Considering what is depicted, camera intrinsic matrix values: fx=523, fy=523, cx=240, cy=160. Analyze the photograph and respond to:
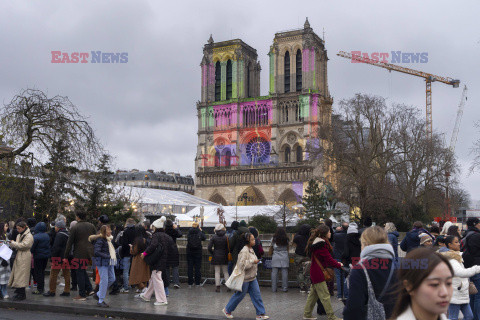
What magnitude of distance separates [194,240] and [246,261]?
447 centimetres

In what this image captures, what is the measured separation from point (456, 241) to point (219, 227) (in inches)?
255

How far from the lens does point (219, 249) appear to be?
506 inches

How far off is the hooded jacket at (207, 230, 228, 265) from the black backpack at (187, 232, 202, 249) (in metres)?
0.43

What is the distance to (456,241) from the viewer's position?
7.39 metres

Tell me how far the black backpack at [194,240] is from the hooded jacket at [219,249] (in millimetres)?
432

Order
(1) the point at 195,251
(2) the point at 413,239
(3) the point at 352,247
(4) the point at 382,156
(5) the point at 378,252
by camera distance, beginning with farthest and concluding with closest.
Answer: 1. (4) the point at 382,156
2. (1) the point at 195,251
3. (2) the point at 413,239
4. (3) the point at 352,247
5. (5) the point at 378,252

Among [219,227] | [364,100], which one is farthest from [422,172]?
[219,227]

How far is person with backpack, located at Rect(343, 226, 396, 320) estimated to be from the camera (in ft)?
14.1

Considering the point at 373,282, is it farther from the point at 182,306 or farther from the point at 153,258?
the point at 153,258

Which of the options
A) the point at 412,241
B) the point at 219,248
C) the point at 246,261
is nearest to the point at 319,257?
the point at 246,261

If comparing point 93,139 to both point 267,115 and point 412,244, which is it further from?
point 267,115

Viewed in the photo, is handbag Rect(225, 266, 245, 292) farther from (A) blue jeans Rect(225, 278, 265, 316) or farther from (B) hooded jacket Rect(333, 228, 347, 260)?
(B) hooded jacket Rect(333, 228, 347, 260)

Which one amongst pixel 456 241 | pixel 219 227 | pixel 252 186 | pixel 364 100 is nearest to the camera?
pixel 456 241

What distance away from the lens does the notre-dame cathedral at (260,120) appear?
236ft
